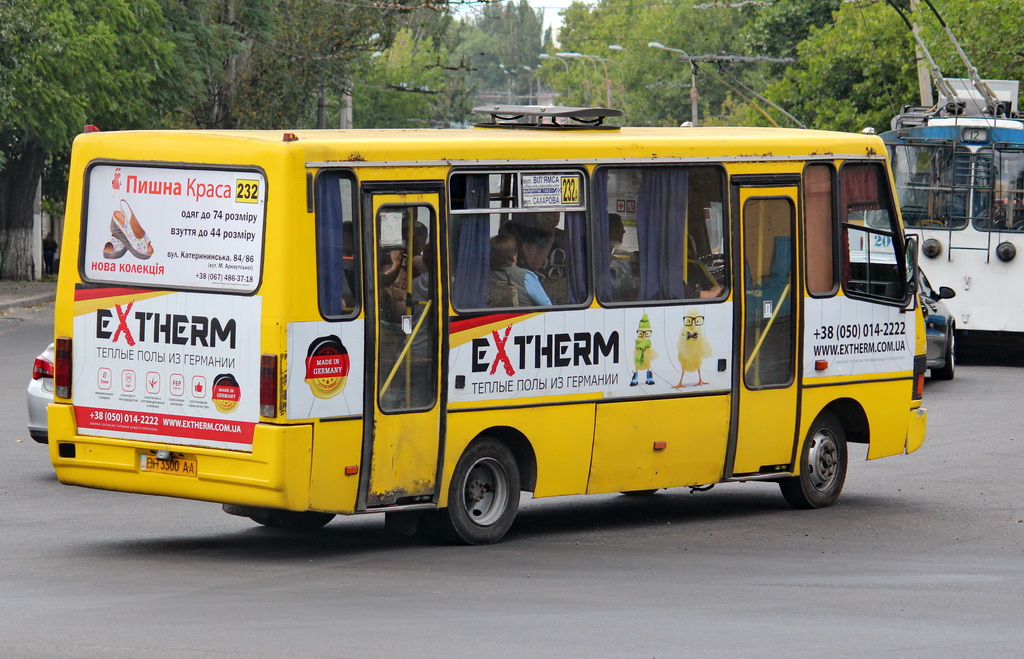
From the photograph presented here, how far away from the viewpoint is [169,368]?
9633 millimetres

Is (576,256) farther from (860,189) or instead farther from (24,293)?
(24,293)

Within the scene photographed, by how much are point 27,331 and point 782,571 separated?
21622 mm

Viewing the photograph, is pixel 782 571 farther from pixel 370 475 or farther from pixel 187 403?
pixel 187 403

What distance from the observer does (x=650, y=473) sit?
435 inches

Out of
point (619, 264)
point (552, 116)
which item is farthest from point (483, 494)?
point (552, 116)

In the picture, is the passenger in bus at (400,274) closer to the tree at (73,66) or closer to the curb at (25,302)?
→ the tree at (73,66)

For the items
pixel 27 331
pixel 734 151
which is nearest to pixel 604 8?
pixel 27 331

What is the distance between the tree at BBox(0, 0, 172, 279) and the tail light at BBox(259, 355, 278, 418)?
23915 mm

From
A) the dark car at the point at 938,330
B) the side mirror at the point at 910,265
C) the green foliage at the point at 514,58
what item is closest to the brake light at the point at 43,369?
the side mirror at the point at 910,265

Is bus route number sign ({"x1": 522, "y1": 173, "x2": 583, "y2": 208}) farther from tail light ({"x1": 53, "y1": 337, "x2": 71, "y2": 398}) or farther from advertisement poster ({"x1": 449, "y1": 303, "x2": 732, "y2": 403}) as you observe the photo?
tail light ({"x1": 53, "y1": 337, "x2": 71, "y2": 398})

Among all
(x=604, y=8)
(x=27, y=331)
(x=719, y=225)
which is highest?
(x=604, y=8)

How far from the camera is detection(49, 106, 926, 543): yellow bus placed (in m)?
Answer: 9.31

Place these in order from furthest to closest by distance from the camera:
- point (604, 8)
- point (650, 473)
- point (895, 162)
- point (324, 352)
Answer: point (604, 8) → point (895, 162) → point (650, 473) → point (324, 352)

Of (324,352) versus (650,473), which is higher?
(324,352)
